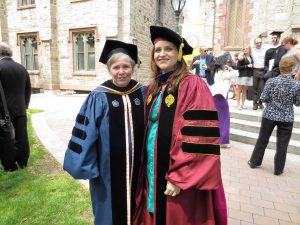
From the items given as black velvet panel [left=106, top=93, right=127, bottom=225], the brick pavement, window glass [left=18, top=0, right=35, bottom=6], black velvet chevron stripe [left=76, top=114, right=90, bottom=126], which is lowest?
the brick pavement

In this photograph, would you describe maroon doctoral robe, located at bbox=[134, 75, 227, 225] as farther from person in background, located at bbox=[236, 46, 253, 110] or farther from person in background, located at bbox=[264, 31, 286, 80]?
person in background, located at bbox=[236, 46, 253, 110]

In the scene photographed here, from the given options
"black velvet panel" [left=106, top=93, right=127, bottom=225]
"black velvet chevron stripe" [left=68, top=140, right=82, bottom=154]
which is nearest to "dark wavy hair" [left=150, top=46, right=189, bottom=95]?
"black velvet panel" [left=106, top=93, right=127, bottom=225]

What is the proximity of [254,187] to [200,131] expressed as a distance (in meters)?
2.79

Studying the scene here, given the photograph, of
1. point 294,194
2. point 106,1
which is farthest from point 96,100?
point 106,1

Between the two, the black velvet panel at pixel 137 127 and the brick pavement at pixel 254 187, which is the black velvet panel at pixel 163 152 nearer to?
the black velvet panel at pixel 137 127

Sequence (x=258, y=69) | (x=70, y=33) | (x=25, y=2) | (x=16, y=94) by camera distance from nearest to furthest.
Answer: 1. (x=16, y=94)
2. (x=258, y=69)
3. (x=70, y=33)
4. (x=25, y=2)

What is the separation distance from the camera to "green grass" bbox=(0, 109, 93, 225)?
10.5 ft

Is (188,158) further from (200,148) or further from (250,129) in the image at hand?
(250,129)

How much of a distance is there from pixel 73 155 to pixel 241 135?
5.29m

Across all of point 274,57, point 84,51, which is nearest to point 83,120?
point 274,57

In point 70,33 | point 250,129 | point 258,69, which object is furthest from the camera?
point 70,33

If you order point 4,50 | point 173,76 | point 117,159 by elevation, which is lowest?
point 117,159

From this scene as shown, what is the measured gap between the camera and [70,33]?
16.1 m

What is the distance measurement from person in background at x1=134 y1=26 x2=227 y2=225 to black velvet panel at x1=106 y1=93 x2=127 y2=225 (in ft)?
0.59
